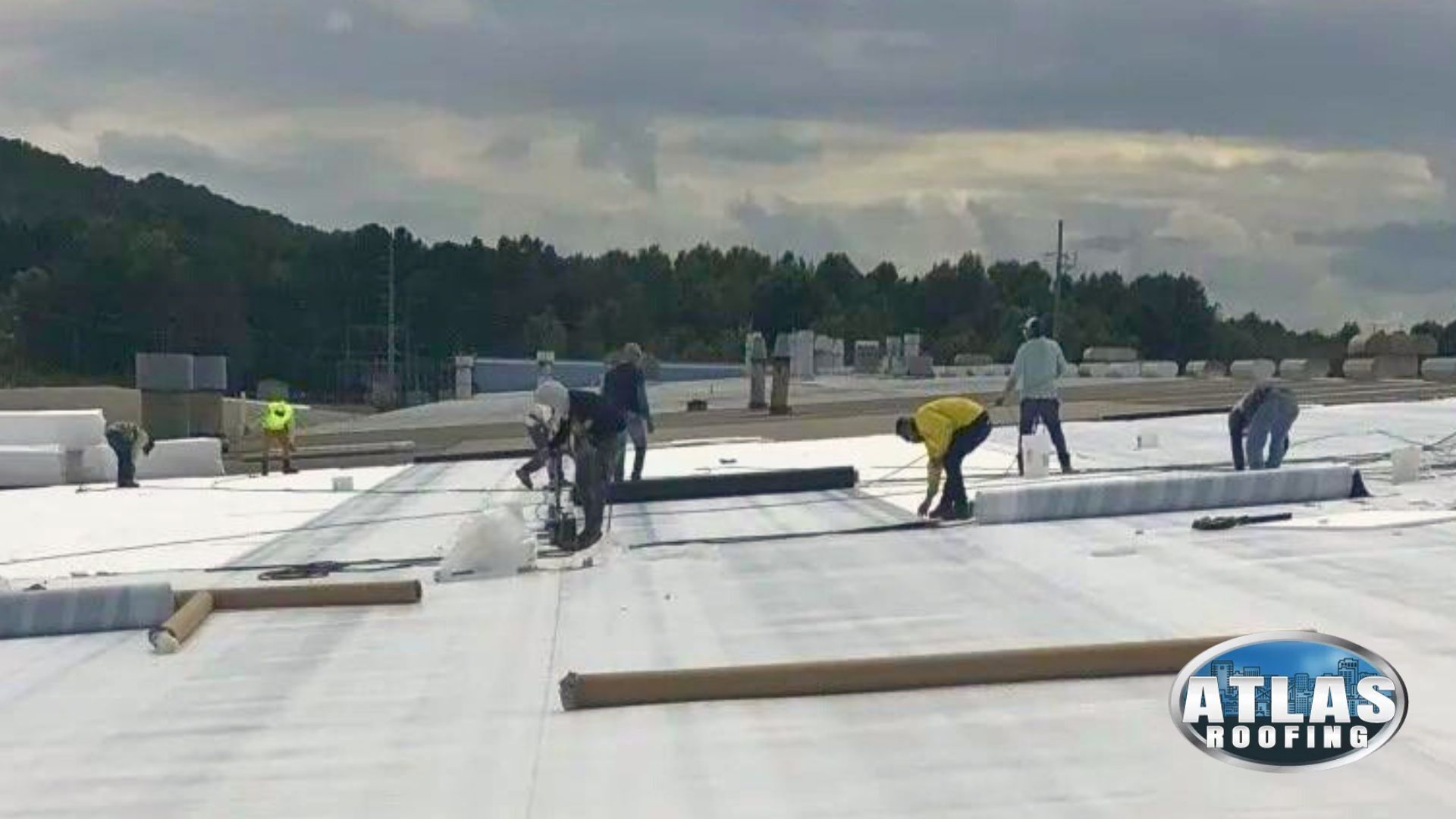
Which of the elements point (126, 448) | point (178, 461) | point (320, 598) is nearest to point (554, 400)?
point (320, 598)

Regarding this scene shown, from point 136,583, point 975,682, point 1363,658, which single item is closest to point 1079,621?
point 975,682

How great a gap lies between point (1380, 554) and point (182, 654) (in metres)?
5.93

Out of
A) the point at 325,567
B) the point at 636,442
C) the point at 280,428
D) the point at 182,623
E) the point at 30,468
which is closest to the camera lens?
the point at 182,623

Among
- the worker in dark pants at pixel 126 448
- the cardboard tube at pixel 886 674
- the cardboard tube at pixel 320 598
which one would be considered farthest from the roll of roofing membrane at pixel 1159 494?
the worker in dark pants at pixel 126 448

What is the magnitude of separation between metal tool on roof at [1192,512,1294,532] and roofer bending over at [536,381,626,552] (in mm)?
3739

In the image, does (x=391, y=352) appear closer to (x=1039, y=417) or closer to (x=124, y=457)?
(x=124, y=457)

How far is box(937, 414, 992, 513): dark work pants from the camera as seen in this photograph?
11227 millimetres

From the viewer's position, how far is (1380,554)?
28.2ft

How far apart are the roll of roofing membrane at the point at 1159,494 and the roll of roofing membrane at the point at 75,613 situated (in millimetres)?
5229

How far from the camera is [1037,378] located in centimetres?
1371

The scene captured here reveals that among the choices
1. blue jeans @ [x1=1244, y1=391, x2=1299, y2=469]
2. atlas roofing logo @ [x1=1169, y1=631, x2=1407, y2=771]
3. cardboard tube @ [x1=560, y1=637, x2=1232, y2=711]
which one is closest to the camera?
atlas roofing logo @ [x1=1169, y1=631, x2=1407, y2=771]

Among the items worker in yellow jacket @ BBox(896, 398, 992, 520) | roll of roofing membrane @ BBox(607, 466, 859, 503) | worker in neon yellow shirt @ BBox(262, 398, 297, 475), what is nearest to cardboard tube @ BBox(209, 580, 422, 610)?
worker in yellow jacket @ BBox(896, 398, 992, 520)

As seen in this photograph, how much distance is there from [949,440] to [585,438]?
2424 millimetres

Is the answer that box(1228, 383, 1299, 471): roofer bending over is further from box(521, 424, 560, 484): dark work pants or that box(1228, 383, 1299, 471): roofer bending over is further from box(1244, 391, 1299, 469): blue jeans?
box(521, 424, 560, 484): dark work pants
